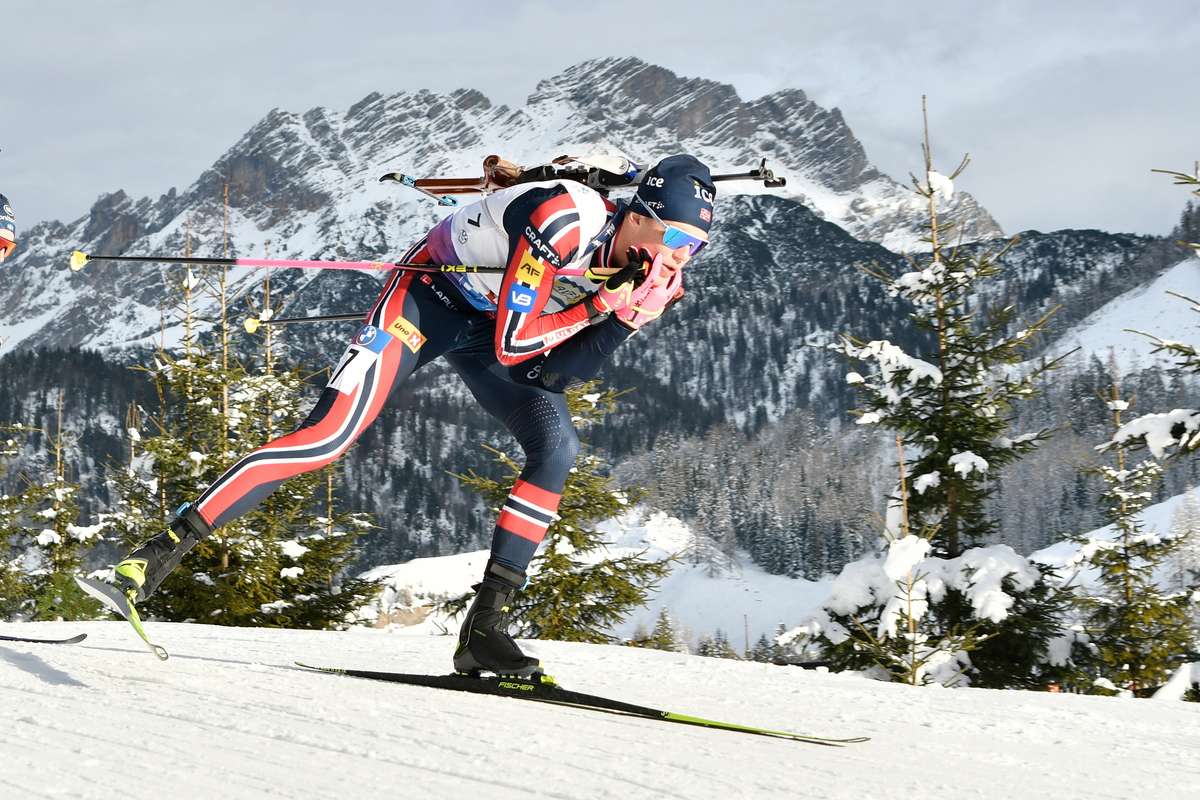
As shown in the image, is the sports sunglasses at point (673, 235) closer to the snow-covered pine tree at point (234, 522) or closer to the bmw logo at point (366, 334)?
the bmw logo at point (366, 334)

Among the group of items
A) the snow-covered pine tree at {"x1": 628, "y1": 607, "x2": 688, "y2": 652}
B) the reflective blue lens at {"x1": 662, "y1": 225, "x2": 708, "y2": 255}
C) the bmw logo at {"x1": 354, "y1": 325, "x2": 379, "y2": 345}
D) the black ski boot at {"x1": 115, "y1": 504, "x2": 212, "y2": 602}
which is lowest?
the snow-covered pine tree at {"x1": 628, "y1": 607, "x2": 688, "y2": 652}

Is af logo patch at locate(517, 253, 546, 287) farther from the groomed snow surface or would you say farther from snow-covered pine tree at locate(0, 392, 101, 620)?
snow-covered pine tree at locate(0, 392, 101, 620)

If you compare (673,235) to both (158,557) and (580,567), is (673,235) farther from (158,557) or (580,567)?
(580,567)

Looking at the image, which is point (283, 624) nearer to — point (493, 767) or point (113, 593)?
point (113, 593)

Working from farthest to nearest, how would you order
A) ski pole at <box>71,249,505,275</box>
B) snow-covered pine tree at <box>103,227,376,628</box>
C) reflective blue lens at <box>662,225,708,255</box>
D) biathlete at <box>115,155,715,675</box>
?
snow-covered pine tree at <box>103,227,376,628</box> → ski pole at <box>71,249,505,275</box> → reflective blue lens at <box>662,225,708,255</box> → biathlete at <box>115,155,715,675</box>

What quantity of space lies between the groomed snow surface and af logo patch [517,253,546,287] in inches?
55.6

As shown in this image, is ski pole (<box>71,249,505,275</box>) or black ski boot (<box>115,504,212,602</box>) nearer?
black ski boot (<box>115,504,212,602</box>)

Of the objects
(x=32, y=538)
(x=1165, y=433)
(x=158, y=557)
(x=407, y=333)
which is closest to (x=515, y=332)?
(x=407, y=333)

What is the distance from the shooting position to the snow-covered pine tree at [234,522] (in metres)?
13.9

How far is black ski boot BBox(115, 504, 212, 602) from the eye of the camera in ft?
11.0

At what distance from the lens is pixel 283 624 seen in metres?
14.5

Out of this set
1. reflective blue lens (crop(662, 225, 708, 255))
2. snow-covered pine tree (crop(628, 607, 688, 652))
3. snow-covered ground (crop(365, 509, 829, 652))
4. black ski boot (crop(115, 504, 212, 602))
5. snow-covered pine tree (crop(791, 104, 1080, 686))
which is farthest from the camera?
snow-covered ground (crop(365, 509, 829, 652))

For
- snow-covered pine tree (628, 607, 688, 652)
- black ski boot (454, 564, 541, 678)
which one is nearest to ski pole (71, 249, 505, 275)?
black ski boot (454, 564, 541, 678)

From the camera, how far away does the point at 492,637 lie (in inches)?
146
